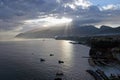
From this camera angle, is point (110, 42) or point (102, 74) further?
point (110, 42)

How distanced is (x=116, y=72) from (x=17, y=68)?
5263cm

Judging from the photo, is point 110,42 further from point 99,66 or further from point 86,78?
point 86,78

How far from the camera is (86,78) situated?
100000 millimetres

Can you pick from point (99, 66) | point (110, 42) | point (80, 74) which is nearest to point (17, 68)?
point (80, 74)

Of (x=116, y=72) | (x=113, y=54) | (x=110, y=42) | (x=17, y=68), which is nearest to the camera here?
(x=116, y=72)

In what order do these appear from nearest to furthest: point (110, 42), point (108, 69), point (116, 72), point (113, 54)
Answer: point (116, 72), point (108, 69), point (113, 54), point (110, 42)

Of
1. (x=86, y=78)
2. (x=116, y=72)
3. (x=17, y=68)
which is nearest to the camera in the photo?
(x=86, y=78)

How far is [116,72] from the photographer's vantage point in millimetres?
107562

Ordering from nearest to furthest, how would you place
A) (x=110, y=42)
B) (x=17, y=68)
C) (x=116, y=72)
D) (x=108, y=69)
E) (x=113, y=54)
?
(x=116, y=72)
(x=108, y=69)
(x=17, y=68)
(x=113, y=54)
(x=110, y=42)

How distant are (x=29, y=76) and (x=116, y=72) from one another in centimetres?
4077

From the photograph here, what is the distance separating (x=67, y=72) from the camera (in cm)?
11338

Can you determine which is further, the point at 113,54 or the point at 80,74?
the point at 113,54

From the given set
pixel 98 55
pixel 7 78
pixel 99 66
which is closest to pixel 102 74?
pixel 99 66

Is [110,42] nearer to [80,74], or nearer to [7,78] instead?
[80,74]
